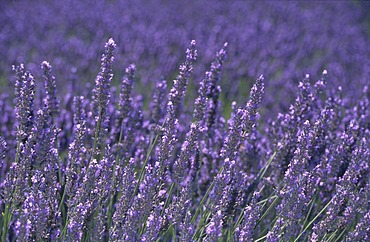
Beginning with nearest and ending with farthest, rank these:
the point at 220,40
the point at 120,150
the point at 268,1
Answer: the point at 120,150 < the point at 220,40 < the point at 268,1

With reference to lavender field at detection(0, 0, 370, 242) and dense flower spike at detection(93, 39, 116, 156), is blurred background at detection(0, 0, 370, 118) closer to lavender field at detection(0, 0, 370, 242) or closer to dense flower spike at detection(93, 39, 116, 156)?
lavender field at detection(0, 0, 370, 242)

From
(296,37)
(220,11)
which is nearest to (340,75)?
(296,37)

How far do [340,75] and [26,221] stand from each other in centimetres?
499

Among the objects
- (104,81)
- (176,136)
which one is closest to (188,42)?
(176,136)

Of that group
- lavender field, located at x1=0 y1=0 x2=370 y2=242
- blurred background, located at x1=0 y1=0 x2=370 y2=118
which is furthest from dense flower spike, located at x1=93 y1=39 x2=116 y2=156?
blurred background, located at x1=0 y1=0 x2=370 y2=118

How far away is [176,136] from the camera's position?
3.60 metres

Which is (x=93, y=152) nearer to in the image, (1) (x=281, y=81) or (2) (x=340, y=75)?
(1) (x=281, y=81)

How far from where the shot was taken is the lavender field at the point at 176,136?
2453 millimetres

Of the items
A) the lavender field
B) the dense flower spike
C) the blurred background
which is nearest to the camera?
the lavender field

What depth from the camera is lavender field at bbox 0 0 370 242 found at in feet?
8.05

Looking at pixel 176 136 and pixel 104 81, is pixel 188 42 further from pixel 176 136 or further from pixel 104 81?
pixel 104 81

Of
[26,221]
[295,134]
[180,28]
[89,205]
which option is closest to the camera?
[26,221]

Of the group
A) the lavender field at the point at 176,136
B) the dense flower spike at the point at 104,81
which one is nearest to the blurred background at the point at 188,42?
the lavender field at the point at 176,136

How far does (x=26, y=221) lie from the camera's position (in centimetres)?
215
